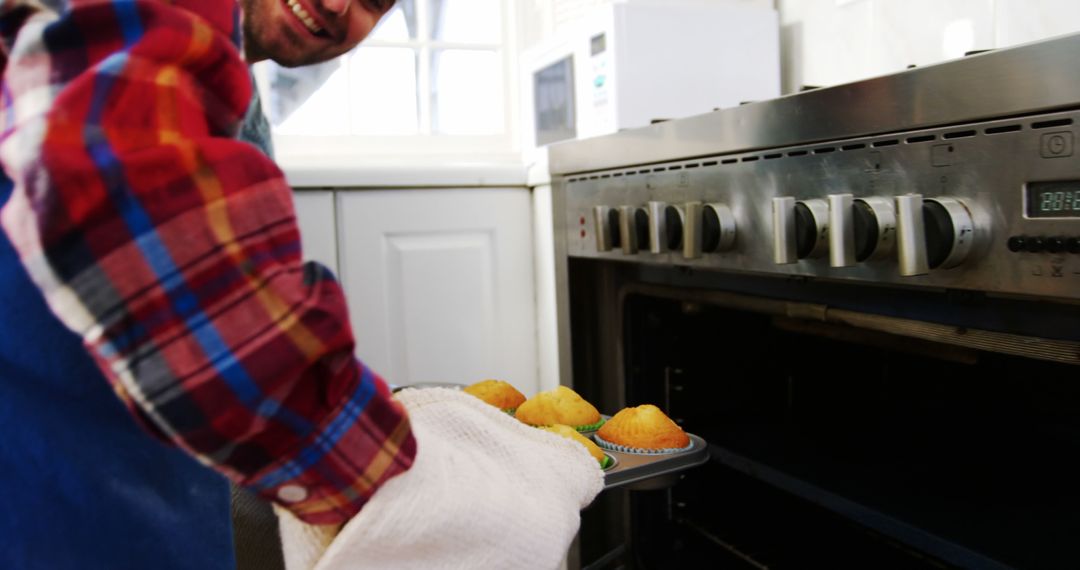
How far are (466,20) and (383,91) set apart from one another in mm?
322

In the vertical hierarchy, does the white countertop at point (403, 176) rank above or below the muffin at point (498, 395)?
above

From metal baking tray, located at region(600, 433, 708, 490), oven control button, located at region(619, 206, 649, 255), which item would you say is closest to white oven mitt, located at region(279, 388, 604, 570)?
metal baking tray, located at region(600, 433, 708, 490)

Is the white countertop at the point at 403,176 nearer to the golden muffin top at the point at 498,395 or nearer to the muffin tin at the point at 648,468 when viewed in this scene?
the golden muffin top at the point at 498,395

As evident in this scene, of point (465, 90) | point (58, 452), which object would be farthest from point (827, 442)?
point (465, 90)

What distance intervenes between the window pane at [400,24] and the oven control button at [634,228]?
5.21 ft

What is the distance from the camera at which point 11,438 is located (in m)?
0.43

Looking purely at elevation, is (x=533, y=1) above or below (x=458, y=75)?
above

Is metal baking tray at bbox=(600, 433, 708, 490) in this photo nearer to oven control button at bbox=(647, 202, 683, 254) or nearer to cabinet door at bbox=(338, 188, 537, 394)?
oven control button at bbox=(647, 202, 683, 254)

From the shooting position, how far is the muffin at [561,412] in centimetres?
88

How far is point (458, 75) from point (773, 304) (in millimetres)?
1802

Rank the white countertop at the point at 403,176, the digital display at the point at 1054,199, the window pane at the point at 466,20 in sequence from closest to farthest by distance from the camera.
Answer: the digital display at the point at 1054,199
the white countertop at the point at 403,176
the window pane at the point at 466,20

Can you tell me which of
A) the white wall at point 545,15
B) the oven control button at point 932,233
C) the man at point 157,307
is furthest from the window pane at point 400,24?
the man at point 157,307

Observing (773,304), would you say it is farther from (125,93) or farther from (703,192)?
(125,93)

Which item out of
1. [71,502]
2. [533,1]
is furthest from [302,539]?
[533,1]
